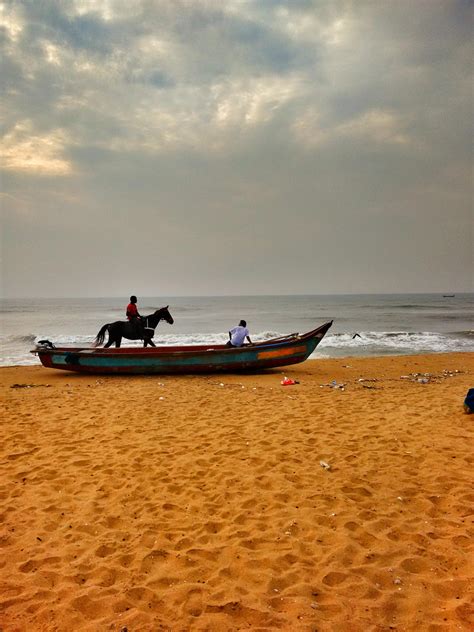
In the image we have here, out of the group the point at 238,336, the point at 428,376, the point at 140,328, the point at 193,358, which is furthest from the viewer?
the point at 140,328

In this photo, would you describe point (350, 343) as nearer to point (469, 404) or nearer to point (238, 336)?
point (238, 336)

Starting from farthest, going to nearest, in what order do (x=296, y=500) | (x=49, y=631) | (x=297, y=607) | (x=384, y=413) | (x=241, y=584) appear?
1. (x=384, y=413)
2. (x=296, y=500)
3. (x=241, y=584)
4. (x=297, y=607)
5. (x=49, y=631)

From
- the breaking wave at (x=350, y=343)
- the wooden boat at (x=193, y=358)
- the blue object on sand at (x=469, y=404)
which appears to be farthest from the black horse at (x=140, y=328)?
the blue object on sand at (x=469, y=404)

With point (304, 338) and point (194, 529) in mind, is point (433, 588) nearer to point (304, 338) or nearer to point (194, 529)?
point (194, 529)

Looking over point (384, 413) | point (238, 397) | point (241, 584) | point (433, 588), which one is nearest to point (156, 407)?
point (238, 397)

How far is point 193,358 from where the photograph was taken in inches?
531

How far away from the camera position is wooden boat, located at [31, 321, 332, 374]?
44.2 feet

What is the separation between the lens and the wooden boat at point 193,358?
13.5 metres

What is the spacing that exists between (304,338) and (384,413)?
560cm

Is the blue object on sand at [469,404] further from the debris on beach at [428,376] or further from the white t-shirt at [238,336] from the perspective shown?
the white t-shirt at [238,336]

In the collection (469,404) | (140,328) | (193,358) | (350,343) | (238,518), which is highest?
(140,328)

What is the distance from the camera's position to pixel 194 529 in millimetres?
4344

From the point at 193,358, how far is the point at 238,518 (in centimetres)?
912

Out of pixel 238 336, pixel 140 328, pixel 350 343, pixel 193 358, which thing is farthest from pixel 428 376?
pixel 350 343
